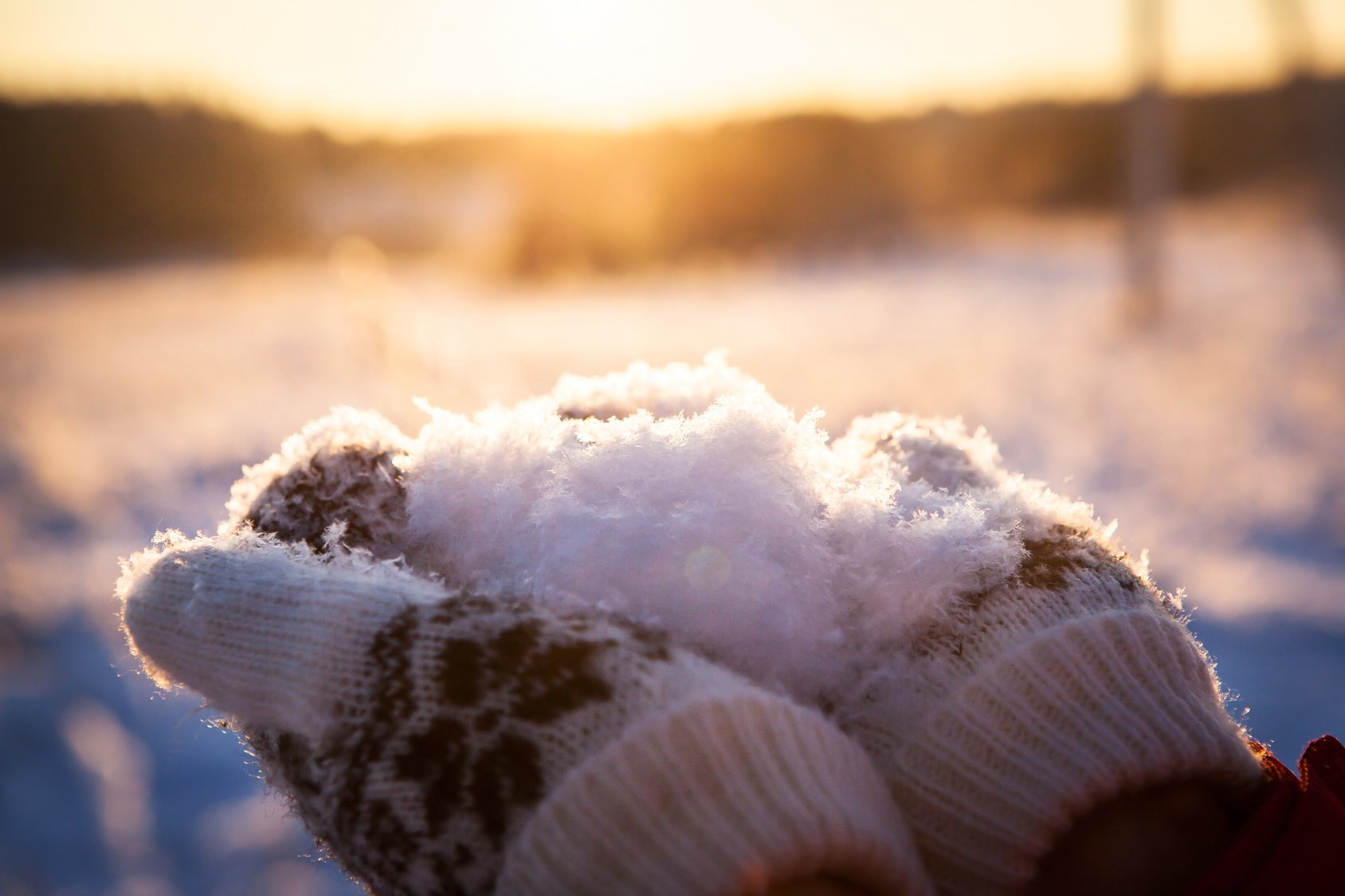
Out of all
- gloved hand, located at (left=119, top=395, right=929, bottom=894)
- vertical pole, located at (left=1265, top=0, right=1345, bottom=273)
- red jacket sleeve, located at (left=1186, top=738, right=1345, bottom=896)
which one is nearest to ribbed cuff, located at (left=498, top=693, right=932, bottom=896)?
gloved hand, located at (left=119, top=395, right=929, bottom=894)

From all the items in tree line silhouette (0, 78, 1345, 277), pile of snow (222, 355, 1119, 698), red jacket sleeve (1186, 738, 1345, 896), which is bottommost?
red jacket sleeve (1186, 738, 1345, 896)

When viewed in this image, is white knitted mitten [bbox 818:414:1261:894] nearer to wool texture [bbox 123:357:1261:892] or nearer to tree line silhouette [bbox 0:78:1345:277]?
wool texture [bbox 123:357:1261:892]

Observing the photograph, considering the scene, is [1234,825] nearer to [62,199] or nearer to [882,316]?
[882,316]

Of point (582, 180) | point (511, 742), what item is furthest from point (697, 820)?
point (582, 180)

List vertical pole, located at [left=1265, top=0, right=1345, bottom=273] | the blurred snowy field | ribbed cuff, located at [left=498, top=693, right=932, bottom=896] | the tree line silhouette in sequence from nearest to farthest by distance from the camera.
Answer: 1. ribbed cuff, located at [left=498, top=693, right=932, bottom=896]
2. the blurred snowy field
3. vertical pole, located at [left=1265, top=0, right=1345, bottom=273]
4. the tree line silhouette

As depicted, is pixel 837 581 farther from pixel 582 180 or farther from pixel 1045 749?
pixel 582 180

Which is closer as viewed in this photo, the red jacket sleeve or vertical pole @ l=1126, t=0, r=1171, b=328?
the red jacket sleeve

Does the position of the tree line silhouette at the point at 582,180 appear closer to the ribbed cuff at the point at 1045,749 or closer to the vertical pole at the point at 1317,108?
the vertical pole at the point at 1317,108
